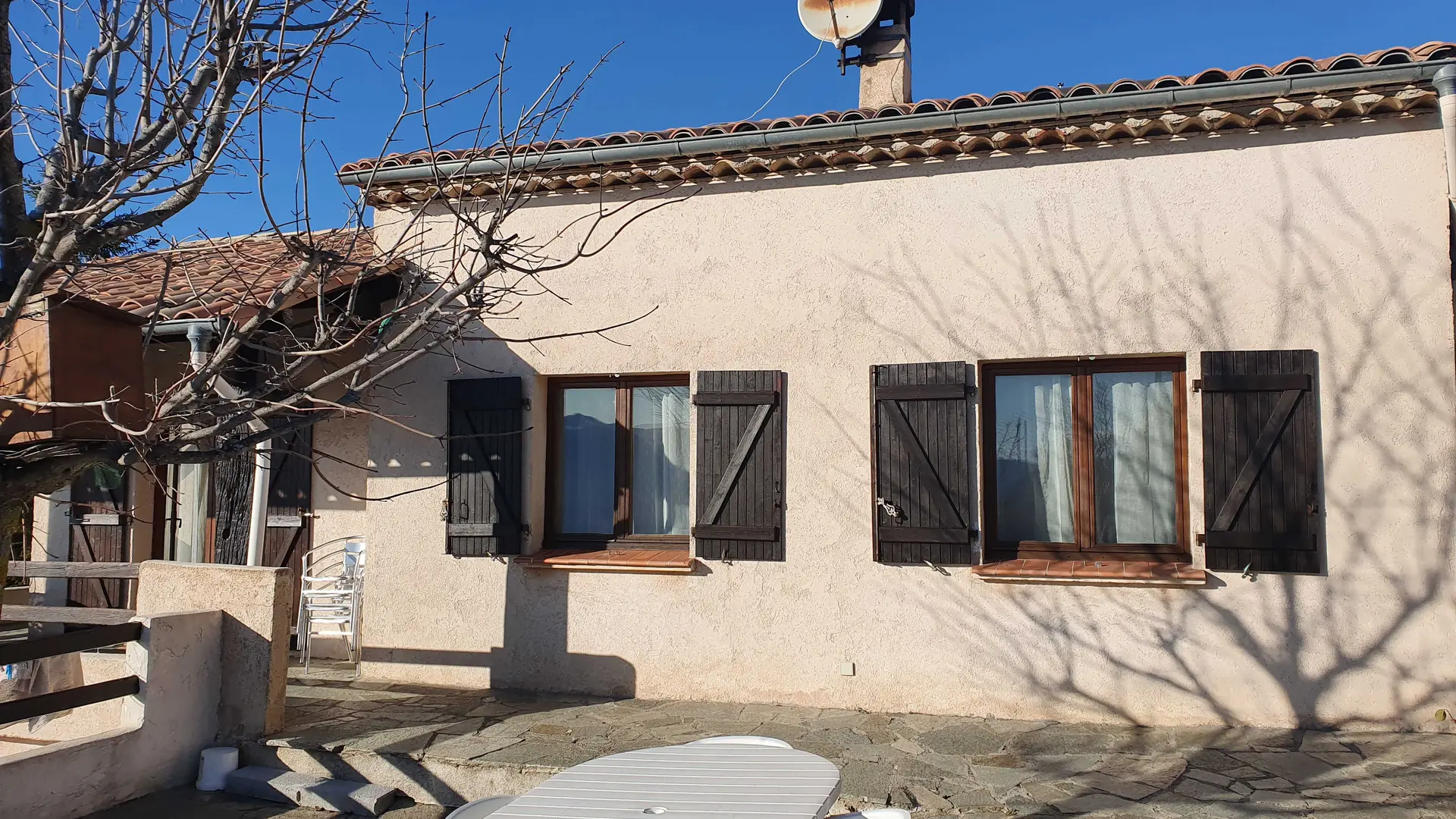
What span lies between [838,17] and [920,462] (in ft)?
12.4

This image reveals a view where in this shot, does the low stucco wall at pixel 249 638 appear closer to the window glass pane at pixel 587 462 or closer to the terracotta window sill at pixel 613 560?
the terracotta window sill at pixel 613 560

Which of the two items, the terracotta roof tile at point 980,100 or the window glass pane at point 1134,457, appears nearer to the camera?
the terracotta roof tile at point 980,100

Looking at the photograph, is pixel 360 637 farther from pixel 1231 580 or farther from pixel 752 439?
pixel 1231 580

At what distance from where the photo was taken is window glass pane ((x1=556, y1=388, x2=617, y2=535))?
664 centimetres

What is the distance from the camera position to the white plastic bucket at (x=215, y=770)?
5137 mm

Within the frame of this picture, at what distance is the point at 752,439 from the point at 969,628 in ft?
5.63

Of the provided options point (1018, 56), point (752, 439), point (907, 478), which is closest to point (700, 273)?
point (752, 439)

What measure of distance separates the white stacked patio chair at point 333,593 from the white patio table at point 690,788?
430 centimetres

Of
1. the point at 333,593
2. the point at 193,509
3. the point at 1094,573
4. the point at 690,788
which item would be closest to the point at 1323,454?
the point at 1094,573

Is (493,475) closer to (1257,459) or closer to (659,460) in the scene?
(659,460)

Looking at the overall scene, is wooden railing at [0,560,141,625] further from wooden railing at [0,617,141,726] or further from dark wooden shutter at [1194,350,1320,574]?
dark wooden shutter at [1194,350,1320,574]

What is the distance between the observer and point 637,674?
6195mm

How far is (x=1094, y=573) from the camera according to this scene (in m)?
5.41

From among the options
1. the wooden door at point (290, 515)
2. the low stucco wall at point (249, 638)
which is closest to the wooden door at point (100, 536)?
the wooden door at point (290, 515)
